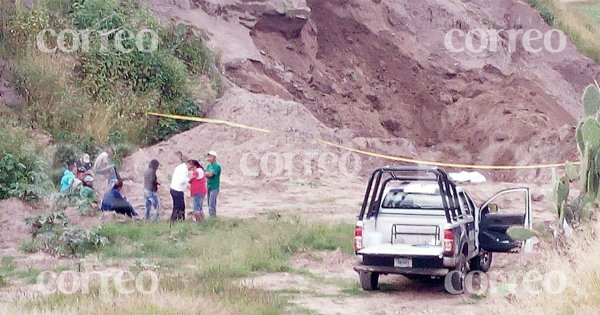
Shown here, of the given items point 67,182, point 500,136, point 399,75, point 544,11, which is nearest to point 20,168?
point 67,182

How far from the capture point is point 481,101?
29688 mm

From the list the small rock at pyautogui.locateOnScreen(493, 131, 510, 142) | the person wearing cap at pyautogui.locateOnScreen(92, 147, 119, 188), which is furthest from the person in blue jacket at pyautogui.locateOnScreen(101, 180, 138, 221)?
the small rock at pyautogui.locateOnScreen(493, 131, 510, 142)

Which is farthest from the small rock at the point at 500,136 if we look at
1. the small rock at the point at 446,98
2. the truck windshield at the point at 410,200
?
the truck windshield at the point at 410,200

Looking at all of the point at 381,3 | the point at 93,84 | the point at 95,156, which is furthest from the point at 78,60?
the point at 381,3

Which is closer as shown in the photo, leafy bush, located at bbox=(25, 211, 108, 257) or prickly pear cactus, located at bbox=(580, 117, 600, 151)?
prickly pear cactus, located at bbox=(580, 117, 600, 151)

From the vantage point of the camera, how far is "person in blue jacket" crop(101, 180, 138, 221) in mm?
17062

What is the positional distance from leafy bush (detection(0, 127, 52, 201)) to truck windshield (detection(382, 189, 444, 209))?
7.78m

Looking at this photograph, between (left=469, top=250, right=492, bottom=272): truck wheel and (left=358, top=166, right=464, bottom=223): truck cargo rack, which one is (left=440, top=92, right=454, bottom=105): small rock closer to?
(left=469, top=250, right=492, bottom=272): truck wheel

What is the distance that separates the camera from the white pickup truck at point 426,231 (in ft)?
39.5

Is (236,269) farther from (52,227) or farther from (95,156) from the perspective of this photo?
(95,156)

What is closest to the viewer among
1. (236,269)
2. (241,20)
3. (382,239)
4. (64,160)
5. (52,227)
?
(382,239)

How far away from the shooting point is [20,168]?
1909 cm

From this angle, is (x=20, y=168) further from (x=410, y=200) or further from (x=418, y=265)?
(x=418, y=265)

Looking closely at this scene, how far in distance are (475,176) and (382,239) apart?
447 inches
